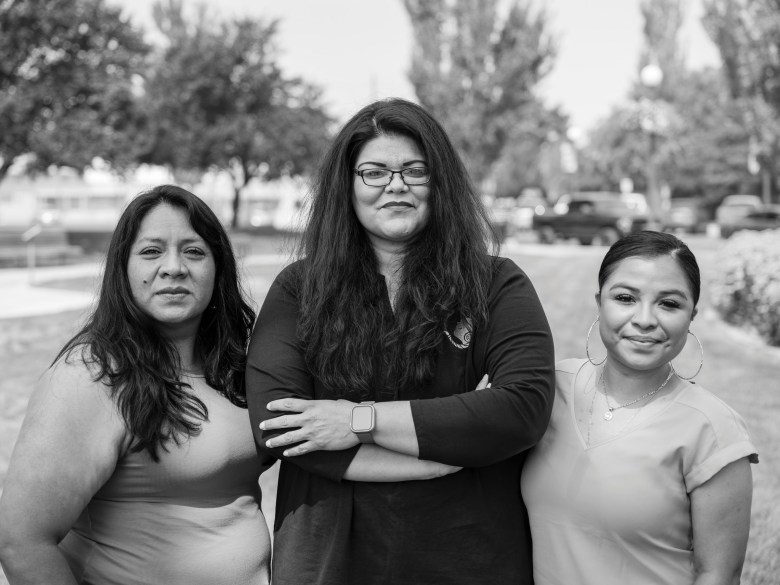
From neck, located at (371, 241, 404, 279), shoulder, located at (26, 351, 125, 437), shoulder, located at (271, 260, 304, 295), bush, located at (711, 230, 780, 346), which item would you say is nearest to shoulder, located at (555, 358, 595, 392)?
neck, located at (371, 241, 404, 279)

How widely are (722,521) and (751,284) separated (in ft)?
27.1

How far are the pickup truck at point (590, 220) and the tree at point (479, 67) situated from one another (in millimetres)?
4673

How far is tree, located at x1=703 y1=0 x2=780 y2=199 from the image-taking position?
575 inches

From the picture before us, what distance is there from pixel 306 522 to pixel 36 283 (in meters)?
13.4

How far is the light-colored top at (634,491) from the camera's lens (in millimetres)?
1896

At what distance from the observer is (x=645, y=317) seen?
2.00 metres

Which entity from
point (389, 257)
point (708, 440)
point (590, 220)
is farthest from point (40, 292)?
point (590, 220)

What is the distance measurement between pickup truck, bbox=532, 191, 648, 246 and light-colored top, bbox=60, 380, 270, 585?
76.2 ft

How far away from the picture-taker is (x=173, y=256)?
221cm

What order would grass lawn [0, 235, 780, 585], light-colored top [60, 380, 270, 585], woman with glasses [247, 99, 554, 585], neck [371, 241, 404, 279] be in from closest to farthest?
1. woman with glasses [247, 99, 554, 585]
2. light-colored top [60, 380, 270, 585]
3. neck [371, 241, 404, 279]
4. grass lawn [0, 235, 780, 585]

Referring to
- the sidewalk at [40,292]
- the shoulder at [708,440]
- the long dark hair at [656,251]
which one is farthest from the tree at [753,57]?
the shoulder at [708,440]

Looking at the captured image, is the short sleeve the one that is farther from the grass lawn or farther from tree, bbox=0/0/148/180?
tree, bbox=0/0/148/180

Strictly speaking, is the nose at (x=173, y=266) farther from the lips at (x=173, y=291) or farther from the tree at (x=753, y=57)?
the tree at (x=753, y=57)

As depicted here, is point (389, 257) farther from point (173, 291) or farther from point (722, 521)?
point (722, 521)
